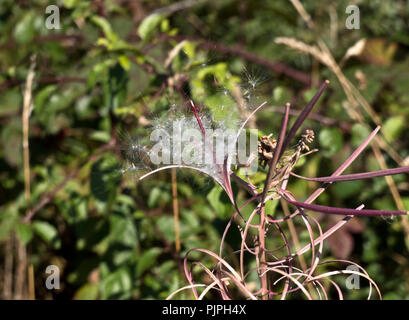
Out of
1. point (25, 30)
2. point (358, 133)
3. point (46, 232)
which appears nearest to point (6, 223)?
point (46, 232)

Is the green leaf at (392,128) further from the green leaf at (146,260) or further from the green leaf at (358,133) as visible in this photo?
the green leaf at (146,260)

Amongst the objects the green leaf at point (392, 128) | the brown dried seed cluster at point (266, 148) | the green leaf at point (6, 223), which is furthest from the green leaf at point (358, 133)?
the green leaf at point (6, 223)

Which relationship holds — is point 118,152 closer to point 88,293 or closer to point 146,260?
point 146,260

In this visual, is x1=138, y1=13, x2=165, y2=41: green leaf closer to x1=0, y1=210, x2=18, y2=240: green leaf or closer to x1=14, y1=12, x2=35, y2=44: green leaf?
x1=14, y1=12, x2=35, y2=44: green leaf

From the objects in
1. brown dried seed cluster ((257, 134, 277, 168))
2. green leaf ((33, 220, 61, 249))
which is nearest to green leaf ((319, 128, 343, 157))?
brown dried seed cluster ((257, 134, 277, 168))

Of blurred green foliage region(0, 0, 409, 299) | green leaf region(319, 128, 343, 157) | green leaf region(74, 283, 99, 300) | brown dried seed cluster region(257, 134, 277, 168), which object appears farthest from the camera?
green leaf region(74, 283, 99, 300)

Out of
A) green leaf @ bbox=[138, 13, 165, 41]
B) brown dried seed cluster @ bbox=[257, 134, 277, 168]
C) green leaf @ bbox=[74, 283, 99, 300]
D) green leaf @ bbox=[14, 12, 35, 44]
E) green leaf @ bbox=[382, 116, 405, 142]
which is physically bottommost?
green leaf @ bbox=[74, 283, 99, 300]
